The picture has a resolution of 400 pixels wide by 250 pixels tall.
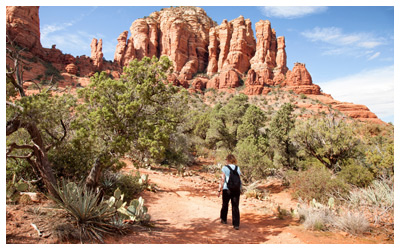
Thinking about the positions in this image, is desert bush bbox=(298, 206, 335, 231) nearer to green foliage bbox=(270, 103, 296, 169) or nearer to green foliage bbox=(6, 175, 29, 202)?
green foliage bbox=(6, 175, 29, 202)

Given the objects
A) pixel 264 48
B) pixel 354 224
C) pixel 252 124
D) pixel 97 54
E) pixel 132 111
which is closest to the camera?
pixel 354 224

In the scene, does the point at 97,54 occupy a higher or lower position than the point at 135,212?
higher

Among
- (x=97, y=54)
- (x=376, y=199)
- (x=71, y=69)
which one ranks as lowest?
(x=376, y=199)

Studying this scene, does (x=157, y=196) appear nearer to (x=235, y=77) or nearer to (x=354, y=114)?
(x=354, y=114)

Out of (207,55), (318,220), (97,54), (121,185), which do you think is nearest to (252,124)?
(121,185)

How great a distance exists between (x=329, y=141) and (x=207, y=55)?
7639 cm

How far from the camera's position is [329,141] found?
10352mm

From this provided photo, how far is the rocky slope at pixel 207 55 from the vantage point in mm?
61219

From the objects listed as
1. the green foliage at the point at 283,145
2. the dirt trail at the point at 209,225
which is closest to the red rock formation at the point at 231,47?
the green foliage at the point at 283,145

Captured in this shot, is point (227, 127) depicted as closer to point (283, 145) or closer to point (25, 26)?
point (283, 145)

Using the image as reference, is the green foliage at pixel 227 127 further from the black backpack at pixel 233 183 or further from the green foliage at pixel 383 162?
the black backpack at pixel 233 183

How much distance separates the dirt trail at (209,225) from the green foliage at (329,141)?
9.72 ft

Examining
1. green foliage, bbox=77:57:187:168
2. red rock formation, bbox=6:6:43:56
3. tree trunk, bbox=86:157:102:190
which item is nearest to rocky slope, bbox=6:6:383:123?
red rock formation, bbox=6:6:43:56

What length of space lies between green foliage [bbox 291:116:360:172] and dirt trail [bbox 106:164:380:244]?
9.72 ft
